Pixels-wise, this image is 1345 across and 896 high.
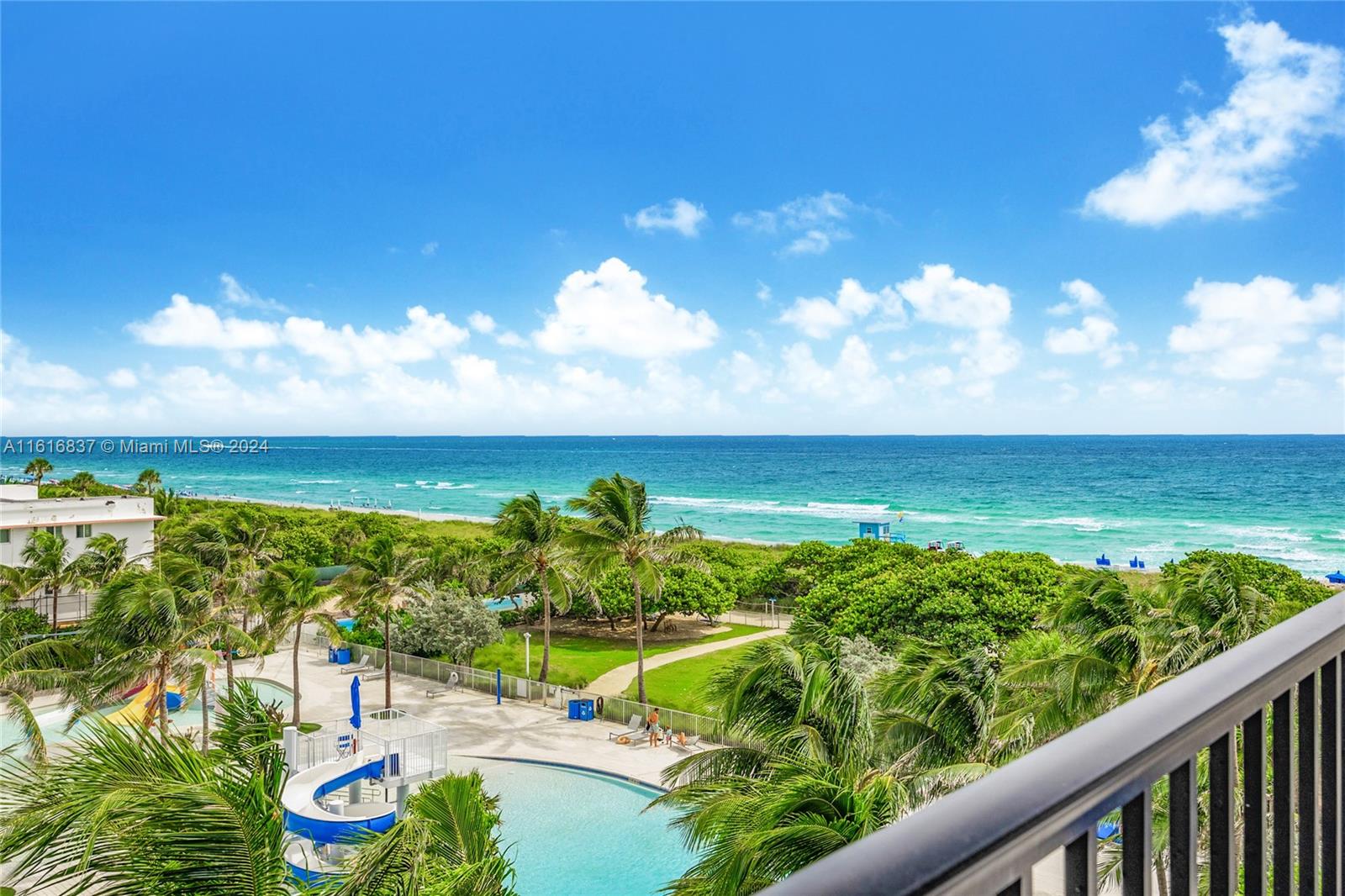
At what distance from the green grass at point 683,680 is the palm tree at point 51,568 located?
1636 cm

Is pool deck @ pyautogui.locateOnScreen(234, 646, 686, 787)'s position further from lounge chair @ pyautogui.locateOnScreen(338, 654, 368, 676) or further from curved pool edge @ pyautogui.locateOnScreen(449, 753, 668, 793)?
lounge chair @ pyautogui.locateOnScreen(338, 654, 368, 676)

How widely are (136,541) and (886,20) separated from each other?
136ft

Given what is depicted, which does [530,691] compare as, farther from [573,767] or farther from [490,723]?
[573,767]

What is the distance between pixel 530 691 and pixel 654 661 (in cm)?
451

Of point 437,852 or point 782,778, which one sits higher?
point 782,778

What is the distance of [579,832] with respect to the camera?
1391 cm

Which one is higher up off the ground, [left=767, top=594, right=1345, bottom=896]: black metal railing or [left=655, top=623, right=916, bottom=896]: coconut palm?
[left=767, top=594, right=1345, bottom=896]: black metal railing

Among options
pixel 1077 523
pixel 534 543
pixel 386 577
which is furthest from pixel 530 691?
pixel 1077 523

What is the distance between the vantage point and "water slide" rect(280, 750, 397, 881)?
12.2 metres

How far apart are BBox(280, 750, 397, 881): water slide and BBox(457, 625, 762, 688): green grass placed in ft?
26.7

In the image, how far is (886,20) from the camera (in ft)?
139

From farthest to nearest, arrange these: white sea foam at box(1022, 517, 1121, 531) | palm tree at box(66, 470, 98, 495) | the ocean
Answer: white sea foam at box(1022, 517, 1121, 531) → the ocean → palm tree at box(66, 470, 98, 495)

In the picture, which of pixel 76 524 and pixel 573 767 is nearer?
pixel 573 767

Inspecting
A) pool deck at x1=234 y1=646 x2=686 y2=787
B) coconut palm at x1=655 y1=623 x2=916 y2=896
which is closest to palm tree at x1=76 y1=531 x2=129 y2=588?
pool deck at x1=234 y1=646 x2=686 y2=787
